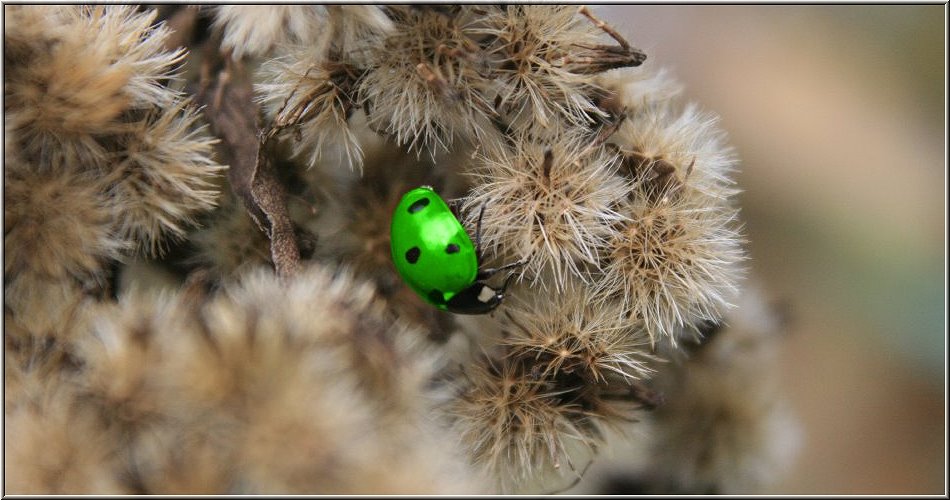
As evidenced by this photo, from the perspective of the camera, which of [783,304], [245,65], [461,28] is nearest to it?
[461,28]

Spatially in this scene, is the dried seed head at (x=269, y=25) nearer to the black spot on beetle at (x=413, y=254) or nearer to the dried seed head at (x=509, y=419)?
the black spot on beetle at (x=413, y=254)

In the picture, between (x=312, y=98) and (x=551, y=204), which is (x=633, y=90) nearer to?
(x=551, y=204)

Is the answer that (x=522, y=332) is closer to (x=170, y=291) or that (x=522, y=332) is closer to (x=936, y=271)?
(x=170, y=291)

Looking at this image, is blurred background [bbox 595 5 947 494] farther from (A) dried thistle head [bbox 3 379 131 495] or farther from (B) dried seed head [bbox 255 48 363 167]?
(A) dried thistle head [bbox 3 379 131 495]

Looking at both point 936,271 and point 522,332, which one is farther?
point 936,271

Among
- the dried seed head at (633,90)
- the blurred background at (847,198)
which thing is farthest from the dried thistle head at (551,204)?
the blurred background at (847,198)

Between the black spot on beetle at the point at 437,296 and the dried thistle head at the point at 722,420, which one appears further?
the dried thistle head at the point at 722,420

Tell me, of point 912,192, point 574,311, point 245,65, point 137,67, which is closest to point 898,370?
point 912,192

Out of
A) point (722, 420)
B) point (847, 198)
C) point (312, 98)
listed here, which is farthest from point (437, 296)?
point (847, 198)
